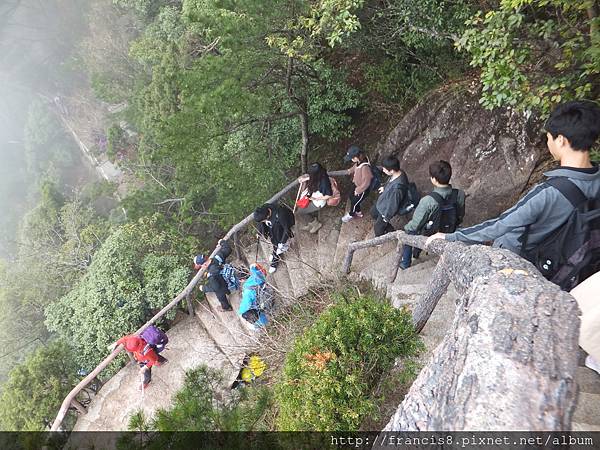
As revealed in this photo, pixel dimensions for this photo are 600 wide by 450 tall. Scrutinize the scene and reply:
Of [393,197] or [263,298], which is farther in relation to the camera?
[263,298]

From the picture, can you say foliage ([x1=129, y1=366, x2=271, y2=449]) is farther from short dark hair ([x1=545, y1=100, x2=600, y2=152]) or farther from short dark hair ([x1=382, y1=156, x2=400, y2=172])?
short dark hair ([x1=545, y1=100, x2=600, y2=152])

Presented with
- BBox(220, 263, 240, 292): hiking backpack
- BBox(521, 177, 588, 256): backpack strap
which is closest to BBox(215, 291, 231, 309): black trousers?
BBox(220, 263, 240, 292): hiking backpack

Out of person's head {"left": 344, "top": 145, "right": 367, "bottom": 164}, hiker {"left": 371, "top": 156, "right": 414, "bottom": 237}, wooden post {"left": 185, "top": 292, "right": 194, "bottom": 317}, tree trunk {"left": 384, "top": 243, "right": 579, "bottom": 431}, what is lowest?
wooden post {"left": 185, "top": 292, "right": 194, "bottom": 317}

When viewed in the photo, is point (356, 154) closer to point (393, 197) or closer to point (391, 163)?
point (391, 163)

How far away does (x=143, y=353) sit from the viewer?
5.71 m

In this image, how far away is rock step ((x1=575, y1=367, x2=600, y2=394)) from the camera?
2.70 metres

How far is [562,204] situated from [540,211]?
5.2 inches

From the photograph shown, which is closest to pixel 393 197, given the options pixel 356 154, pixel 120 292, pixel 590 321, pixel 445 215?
pixel 445 215

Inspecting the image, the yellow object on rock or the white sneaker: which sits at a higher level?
the white sneaker

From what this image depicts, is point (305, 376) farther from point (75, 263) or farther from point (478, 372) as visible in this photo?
point (75, 263)

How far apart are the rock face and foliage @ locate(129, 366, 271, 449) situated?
3.93m

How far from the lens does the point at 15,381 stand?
263 inches

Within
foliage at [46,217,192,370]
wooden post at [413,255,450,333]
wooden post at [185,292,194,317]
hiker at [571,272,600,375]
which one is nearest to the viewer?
hiker at [571,272,600,375]

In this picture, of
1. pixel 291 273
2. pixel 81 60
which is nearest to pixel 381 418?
pixel 291 273
